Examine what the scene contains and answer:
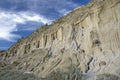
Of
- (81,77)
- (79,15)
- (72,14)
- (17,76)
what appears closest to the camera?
(81,77)

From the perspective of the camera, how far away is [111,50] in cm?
3819

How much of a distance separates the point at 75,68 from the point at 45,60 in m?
12.8

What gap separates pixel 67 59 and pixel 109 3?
9624 mm

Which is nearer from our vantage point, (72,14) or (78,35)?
(78,35)

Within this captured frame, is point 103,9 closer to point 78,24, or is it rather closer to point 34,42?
point 78,24

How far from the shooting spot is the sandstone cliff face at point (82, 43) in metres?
38.3

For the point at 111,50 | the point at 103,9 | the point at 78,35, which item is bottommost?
the point at 111,50

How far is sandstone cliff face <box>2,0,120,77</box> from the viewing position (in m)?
38.3

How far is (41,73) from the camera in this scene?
146 feet

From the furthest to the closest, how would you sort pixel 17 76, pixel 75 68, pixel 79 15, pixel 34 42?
pixel 34 42
pixel 79 15
pixel 17 76
pixel 75 68

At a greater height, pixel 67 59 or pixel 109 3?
pixel 109 3

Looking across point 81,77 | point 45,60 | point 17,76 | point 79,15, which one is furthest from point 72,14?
point 81,77

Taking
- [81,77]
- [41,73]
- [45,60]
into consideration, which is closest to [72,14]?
[45,60]

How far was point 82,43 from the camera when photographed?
144ft
